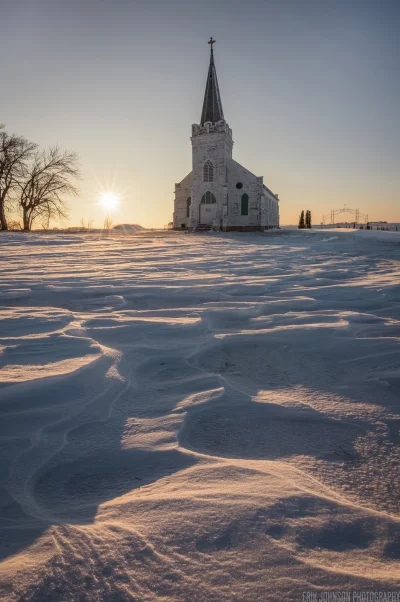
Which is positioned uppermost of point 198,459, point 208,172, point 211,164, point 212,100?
point 212,100

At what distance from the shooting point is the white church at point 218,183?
101 ft

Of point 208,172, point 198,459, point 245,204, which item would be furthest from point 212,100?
point 198,459

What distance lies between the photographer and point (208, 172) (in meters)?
31.2

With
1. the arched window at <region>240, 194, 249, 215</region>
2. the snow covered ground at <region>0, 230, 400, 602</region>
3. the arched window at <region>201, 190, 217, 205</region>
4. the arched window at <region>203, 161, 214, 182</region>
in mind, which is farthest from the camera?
the arched window at <region>240, 194, 249, 215</region>

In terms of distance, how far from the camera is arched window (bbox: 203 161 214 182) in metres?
31.1

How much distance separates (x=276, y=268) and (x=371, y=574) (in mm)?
5018

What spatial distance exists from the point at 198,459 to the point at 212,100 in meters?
36.5

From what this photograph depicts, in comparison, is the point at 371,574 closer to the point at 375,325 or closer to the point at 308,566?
the point at 308,566

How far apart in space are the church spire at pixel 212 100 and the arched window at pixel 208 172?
3.91m

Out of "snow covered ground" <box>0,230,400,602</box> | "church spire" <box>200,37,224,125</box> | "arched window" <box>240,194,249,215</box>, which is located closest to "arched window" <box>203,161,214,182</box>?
"arched window" <box>240,194,249,215</box>

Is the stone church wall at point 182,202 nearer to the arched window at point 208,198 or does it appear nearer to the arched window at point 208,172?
the arched window at point 208,172

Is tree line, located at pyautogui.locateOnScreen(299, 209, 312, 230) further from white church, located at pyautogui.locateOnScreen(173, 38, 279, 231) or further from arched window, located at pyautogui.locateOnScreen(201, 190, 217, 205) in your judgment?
arched window, located at pyautogui.locateOnScreen(201, 190, 217, 205)

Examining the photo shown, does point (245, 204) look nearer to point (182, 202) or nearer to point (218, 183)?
point (218, 183)

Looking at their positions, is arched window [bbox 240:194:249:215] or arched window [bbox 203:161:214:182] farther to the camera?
arched window [bbox 240:194:249:215]
